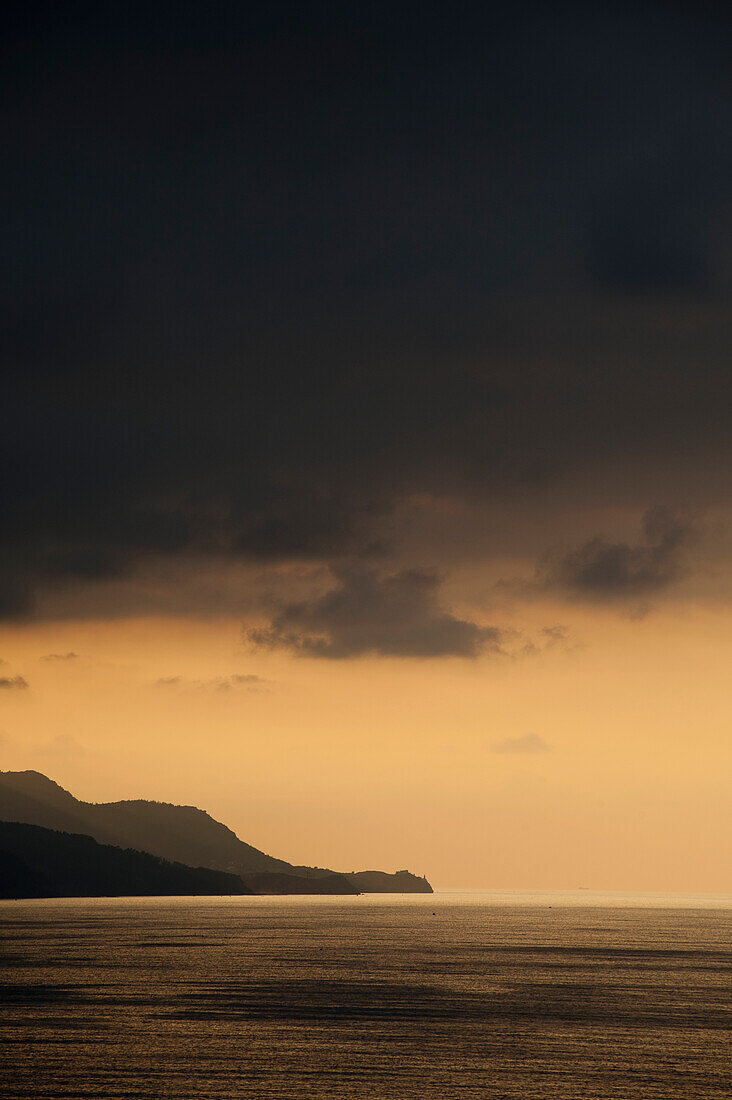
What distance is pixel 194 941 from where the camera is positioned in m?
191

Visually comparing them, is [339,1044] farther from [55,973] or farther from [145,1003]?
[55,973]

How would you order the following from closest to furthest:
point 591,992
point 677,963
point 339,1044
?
point 339,1044 < point 591,992 < point 677,963

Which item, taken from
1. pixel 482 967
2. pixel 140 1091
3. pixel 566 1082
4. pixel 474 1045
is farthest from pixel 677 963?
pixel 140 1091

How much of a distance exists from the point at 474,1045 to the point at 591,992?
4220 cm

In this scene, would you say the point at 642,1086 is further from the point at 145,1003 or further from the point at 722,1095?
the point at 145,1003

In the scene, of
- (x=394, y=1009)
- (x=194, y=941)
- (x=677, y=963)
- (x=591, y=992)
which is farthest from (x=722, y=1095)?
(x=194, y=941)

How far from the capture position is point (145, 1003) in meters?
95.2

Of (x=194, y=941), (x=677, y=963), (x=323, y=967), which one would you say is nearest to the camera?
(x=323, y=967)

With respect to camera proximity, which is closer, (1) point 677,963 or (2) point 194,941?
(1) point 677,963

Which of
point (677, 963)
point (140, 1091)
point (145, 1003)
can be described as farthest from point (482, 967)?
point (140, 1091)

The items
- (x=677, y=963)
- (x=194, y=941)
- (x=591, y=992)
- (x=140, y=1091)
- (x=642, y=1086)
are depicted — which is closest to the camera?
(x=140, y=1091)

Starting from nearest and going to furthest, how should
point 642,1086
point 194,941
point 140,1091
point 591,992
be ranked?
point 140,1091
point 642,1086
point 591,992
point 194,941

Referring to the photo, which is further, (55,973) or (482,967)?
(482,967)

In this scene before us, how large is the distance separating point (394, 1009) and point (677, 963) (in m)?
79.3
